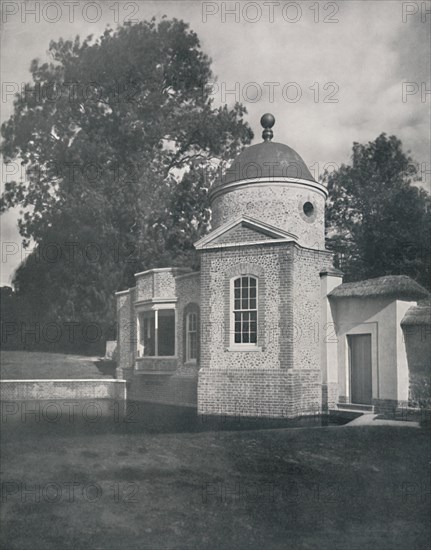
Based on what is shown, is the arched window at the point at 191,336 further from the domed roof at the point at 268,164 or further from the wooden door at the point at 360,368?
the wooden door at the point at 360,368

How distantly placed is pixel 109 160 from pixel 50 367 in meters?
12.6

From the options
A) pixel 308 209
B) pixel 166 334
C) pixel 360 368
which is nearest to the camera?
pixel 360 368

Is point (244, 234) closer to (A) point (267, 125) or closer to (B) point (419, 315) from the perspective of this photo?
(B) point (419, 315)

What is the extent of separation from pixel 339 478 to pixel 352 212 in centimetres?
3342

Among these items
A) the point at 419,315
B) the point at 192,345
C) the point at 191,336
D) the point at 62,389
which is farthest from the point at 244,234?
the point at 62,389

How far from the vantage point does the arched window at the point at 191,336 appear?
23.0 m

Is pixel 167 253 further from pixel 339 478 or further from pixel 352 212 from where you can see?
pixel 339 478

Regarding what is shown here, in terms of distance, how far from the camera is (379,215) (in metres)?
36.3

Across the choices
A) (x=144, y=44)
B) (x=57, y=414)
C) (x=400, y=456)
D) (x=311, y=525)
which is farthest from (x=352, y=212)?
(x=311, y=525)

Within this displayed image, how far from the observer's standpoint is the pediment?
766 inches

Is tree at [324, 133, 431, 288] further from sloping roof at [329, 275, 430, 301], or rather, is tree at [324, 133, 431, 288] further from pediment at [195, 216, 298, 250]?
pediment at [195, 216, 298, 250]

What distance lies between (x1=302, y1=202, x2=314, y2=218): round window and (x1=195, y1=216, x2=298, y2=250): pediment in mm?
3466

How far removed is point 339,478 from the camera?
9703mm

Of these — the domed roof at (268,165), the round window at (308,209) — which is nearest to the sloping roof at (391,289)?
the round window at (308,209)
